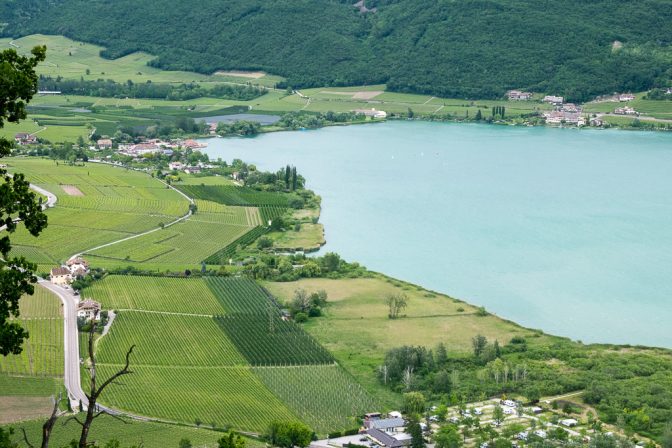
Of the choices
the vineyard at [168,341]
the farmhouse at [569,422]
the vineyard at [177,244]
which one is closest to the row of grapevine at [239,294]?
the vineyard at [168,341]

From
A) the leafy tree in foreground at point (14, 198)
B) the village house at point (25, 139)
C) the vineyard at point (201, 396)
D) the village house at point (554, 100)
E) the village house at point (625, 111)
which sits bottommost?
the vineyard at point (201, 396)

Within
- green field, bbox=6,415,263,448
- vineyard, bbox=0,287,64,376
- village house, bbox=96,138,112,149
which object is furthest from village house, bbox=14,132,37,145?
green field, bbox=6,415,263,448

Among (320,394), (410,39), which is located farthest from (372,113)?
(320,394)

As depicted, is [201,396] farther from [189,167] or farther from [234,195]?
[189,167]

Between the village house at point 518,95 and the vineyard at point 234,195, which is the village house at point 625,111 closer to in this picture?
the village house at point 518,95

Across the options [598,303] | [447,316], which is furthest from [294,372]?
[598,303]

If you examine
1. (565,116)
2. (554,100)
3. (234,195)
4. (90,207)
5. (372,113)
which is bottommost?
(90,207)

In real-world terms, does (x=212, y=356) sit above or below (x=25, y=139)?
below
